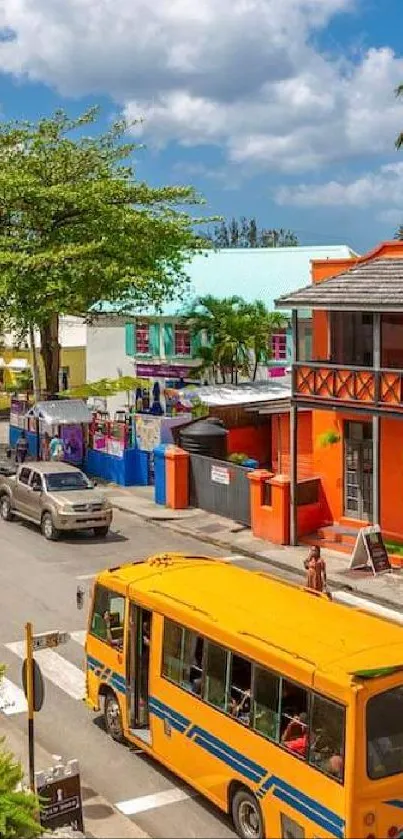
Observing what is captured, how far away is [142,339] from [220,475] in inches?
811

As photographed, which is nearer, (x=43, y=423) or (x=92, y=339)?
(x=43, y=423)

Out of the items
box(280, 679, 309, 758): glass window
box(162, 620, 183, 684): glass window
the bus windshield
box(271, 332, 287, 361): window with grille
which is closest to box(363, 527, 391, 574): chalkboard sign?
box(162, 620, 183, 684): glass window

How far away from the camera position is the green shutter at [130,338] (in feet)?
156

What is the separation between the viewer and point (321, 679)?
375 inches

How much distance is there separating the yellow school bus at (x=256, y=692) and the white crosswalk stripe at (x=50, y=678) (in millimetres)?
1749

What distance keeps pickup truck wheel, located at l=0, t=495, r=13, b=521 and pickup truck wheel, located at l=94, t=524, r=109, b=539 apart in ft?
9.41

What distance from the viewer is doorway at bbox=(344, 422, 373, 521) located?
82.8 feet

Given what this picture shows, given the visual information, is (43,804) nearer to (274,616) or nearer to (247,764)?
(247,764)

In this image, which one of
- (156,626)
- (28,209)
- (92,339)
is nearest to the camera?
(156,626)

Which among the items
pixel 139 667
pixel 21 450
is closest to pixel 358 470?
pixel 139 667

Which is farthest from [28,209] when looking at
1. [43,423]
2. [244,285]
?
[244,285]

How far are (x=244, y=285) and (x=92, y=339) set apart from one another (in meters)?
8.22

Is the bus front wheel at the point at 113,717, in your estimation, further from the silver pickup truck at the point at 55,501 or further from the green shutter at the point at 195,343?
the green shutter at the point at 195,343

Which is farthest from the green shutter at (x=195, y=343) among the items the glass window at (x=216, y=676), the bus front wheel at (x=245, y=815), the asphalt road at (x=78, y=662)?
the bus front wheel at (x=245, y=815)
